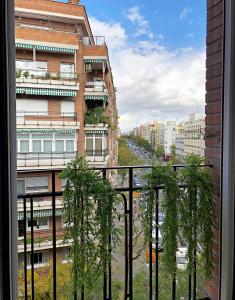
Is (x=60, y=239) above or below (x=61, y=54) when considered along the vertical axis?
below

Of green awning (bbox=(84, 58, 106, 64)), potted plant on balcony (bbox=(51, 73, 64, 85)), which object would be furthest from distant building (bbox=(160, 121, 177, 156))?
potted plant on balcony (bbox=(51, 73, 64, 85))

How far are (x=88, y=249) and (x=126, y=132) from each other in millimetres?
695

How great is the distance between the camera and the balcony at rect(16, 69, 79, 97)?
1435 millimetres

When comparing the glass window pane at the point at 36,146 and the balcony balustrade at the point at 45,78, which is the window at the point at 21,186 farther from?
the balcony balustrade at the point at 45,78

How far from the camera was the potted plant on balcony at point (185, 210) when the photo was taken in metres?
1.69

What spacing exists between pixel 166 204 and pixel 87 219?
18.9 inches

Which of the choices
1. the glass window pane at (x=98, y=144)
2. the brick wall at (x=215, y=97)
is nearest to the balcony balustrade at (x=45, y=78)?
the glass window pane at (x=98, y=144)

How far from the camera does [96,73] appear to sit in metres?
1.61

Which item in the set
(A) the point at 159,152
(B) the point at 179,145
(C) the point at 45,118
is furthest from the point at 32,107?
(B) the point at 179,145

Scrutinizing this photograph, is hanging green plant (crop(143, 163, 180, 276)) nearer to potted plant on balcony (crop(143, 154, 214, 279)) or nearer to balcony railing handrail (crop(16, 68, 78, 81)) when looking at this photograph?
potted plant on balcony (crop(143, 154, 214, 279))

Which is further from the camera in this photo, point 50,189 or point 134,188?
point 134,188
